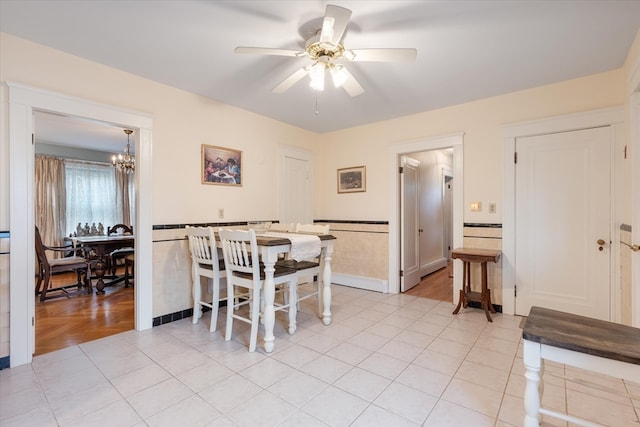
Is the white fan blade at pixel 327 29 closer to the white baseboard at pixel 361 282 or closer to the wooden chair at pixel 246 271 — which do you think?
the wooden chair at pixel 246 271

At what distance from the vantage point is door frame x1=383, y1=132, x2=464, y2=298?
354 centimetres

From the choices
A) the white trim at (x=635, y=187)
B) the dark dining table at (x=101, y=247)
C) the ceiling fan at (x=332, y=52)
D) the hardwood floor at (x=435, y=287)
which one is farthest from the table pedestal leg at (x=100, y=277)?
the white trim at (x=635, y=187)

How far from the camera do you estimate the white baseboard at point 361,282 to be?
4168mm

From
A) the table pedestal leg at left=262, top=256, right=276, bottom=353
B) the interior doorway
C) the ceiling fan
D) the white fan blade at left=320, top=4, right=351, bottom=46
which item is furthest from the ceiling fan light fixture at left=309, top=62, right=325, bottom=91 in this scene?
the interior doorway

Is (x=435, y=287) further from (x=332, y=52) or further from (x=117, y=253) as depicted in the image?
(x=117, y=253)

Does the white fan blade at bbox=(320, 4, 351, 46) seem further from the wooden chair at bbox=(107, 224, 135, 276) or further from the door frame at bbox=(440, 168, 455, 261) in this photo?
the door frame at bbox=(440, 168, 455, 261)

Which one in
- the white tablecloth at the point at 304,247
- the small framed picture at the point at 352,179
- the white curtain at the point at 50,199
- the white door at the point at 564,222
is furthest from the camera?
the white curtain at the point at 50,199

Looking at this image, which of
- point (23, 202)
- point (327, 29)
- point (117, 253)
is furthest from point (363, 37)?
point (117, 253)

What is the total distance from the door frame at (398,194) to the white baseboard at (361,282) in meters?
0.07

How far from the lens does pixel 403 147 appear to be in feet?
13.1

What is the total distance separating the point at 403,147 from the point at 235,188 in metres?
2.31

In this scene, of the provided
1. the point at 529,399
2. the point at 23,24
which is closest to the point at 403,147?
the point at 529,399

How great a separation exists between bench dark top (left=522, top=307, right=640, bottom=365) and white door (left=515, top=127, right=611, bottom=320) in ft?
6.04

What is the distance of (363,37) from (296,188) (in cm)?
260
